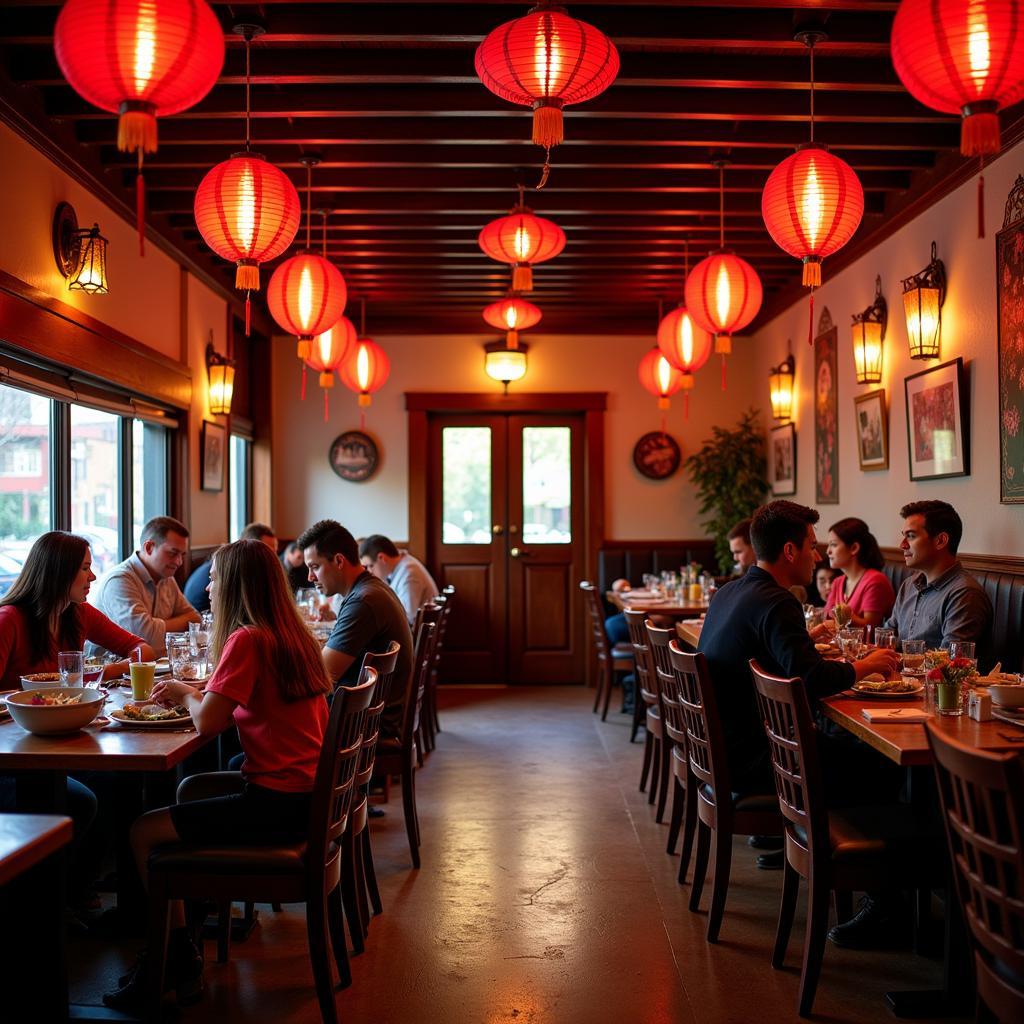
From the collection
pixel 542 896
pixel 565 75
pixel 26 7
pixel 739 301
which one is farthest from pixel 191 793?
pixel 739 301

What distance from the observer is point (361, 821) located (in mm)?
3432

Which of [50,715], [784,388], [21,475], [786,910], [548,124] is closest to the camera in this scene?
[50,715]

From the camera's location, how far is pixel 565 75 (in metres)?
3.29

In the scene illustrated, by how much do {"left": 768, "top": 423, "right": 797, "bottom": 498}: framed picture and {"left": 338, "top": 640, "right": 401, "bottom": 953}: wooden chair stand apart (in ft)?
17.5

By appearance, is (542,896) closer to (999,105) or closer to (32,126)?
(999,105)

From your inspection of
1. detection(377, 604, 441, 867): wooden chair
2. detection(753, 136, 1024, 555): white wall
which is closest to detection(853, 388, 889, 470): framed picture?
detection(753, 136, 1024, 555): white wall

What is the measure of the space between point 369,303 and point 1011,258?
5.81 metres

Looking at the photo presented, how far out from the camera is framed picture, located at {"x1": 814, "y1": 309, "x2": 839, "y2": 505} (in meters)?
7.14

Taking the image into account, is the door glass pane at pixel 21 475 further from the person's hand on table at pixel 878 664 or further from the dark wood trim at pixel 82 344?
the person's hand on table at pixel 878 664

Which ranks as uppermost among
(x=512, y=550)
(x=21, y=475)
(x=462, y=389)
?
(x=462, y=389)

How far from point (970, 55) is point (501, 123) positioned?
8.71ft

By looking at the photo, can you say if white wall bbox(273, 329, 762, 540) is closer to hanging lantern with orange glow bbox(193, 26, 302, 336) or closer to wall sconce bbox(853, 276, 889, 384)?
wall sconce bbox(853, 276, 889, 384)

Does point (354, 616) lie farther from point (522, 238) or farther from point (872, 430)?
point (872, 430)

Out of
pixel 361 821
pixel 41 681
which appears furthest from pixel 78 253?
pixel 361 821
